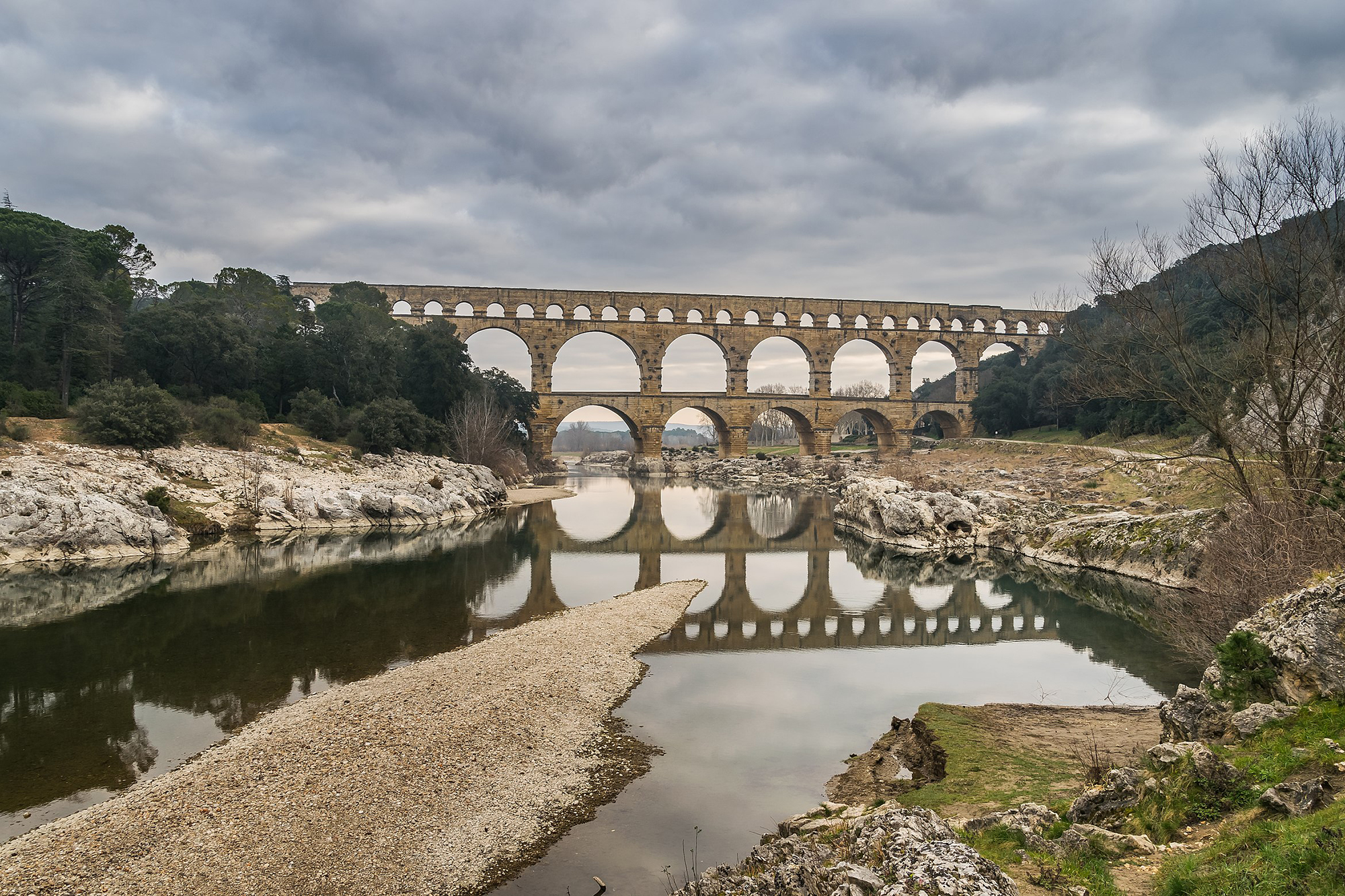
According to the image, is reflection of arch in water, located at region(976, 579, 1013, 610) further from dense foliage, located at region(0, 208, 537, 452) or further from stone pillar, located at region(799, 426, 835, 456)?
stone pillar, located at region(799, 426, 835, 456)

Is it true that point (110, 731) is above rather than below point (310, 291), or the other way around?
below

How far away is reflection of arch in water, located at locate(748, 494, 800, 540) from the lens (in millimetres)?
25047

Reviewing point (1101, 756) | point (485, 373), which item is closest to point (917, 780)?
point (1101, 756)

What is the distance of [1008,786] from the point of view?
6035 mm

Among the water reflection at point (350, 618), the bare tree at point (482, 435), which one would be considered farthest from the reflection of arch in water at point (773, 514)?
the bare tree at point (482, 435)

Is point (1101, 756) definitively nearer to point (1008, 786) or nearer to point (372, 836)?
point (1008, 786)

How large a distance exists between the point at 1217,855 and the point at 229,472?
25.4 metres

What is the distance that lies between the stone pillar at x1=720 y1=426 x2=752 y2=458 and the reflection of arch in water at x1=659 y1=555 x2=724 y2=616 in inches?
1248

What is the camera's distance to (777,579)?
17.2 meters

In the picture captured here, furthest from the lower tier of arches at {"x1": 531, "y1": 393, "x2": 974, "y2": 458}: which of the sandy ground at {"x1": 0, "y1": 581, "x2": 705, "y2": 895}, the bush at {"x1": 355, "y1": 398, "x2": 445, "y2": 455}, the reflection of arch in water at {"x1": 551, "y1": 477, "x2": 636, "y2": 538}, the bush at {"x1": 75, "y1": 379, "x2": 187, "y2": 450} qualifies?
the sandy ground at {"x1": 0, "y1": 581, "x2": 705, "y2": 895}

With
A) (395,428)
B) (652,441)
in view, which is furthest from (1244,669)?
(652,441)

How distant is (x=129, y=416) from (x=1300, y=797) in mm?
26173

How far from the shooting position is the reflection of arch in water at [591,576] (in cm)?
1495

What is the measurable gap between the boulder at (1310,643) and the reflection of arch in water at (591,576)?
34.6 ft
